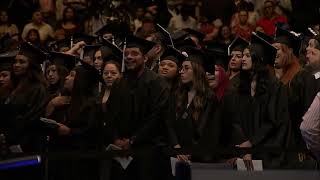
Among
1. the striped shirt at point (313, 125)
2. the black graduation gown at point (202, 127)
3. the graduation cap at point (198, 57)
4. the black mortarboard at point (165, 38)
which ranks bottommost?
the black graduation gown at point (202, 127)

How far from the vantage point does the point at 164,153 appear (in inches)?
301

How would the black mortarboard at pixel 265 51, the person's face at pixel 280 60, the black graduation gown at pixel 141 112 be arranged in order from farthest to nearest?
1. the person's face at pixel 280 60
2. the black mortarboard at pixel 265 51
3. the black graduation gown at pixel 141 112

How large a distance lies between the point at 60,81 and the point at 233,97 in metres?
2.21

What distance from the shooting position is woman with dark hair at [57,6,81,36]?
48.8 feet

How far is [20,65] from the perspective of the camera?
404 inches

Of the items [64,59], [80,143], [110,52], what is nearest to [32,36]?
[64,59]

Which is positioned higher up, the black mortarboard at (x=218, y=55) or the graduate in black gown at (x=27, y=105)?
the black mortarboard at (x=218, y=55)

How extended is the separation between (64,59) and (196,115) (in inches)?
82.9

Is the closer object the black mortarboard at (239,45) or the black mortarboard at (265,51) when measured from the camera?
the black mortarboard at (265,51)

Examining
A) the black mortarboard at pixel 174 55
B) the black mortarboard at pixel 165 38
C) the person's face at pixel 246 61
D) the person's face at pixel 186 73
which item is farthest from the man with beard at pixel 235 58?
the black mortarboard at pixel 165 38

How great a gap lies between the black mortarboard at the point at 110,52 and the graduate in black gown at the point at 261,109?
4.73 ft

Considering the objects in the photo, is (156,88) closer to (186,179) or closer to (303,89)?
(303,89)

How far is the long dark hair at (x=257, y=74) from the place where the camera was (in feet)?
29.5

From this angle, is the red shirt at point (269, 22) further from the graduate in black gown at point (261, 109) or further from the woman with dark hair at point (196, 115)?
the woman with dark hair at point (196, 115)
